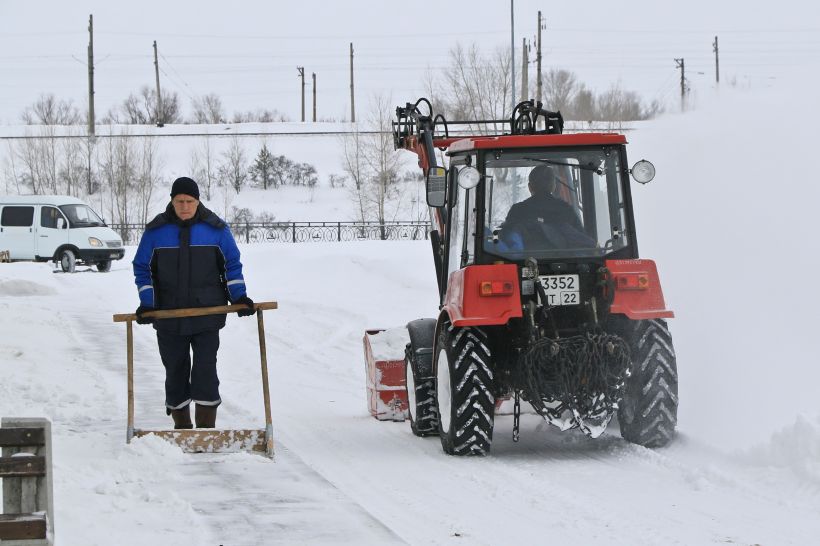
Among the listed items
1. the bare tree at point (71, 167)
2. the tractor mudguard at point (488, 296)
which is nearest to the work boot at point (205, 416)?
the tractor mudguard at point (488, 296)

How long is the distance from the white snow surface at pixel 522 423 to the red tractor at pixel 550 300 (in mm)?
313

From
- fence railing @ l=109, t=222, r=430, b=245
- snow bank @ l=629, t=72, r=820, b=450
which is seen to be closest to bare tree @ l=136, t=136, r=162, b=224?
fence railing @ l=109, t=222, r=430, b=245

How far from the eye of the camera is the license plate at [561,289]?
26.9ft

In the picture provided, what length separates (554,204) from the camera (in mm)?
8484

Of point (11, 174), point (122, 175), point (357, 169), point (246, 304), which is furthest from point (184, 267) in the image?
point (11, 174)

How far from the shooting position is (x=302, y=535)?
18.8 feet

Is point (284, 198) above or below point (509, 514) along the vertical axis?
above

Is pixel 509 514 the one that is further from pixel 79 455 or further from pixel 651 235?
pixel 651 235

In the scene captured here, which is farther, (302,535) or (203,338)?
(203,338)

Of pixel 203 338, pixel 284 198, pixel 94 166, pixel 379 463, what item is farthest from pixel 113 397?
pixel 94 166

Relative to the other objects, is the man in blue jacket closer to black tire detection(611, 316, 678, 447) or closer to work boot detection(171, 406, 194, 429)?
work boot detection(171, 406, 194, 429)

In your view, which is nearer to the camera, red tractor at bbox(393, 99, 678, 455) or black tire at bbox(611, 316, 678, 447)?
red tractor at bbox(393, 99, 678, 455)

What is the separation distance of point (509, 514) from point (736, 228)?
8.85m

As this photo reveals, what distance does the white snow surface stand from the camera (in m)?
5.98
